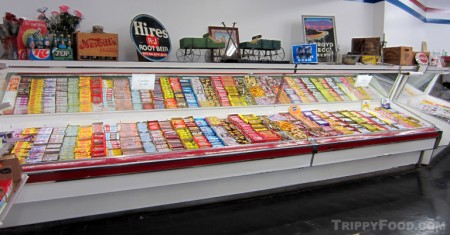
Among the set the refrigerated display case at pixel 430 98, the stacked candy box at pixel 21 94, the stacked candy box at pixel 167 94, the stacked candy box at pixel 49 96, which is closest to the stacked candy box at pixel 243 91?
the stacked candy box at pixel 167 94

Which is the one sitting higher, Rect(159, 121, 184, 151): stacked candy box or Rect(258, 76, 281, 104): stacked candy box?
Rect(258, 76, 281, 104): stacked candy box

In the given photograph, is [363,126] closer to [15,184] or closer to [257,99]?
[257,99]

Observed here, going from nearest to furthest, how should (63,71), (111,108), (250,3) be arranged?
(63,71), (111,108), (250,3)

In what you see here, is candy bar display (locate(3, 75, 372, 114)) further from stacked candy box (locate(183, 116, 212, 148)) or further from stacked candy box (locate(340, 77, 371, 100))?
stacked candy box (locate(183, 116, 212, 148))

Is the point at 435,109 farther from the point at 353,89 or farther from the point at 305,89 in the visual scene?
the point at 305,89

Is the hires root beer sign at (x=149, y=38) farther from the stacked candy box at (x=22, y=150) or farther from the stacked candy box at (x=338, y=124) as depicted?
the stacked candy box at (x=338, y=124)

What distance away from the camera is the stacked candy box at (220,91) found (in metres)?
3.83

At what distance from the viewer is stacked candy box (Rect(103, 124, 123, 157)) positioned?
9.36 feet

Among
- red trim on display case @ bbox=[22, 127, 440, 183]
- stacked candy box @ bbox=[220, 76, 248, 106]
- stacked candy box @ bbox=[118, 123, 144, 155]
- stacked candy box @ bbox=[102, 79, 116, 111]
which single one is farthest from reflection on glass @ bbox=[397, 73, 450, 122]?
stacked candy box @ bbox=[102, 79, 116, 111]

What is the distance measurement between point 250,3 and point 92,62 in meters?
2.70

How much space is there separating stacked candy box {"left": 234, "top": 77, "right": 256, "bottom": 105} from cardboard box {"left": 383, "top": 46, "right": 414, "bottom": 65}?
110 inches

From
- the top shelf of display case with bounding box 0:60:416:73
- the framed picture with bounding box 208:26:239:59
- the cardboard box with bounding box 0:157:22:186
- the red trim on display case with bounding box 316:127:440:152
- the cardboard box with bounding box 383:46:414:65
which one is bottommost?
the red trim on display case with bounding box 316:127:440:152

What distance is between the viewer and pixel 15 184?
1.97 metres

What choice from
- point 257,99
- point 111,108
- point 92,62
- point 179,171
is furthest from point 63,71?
point 257,99
